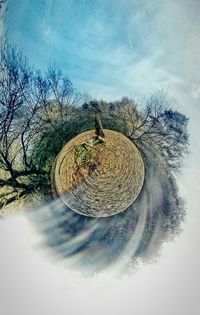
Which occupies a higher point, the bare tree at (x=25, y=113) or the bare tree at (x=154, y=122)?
the bare tree at (x=154, y=122)

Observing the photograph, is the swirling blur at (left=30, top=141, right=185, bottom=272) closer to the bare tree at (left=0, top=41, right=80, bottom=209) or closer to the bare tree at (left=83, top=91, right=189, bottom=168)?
the bare tree at (left=83, top=91, right=189, bottom=168)

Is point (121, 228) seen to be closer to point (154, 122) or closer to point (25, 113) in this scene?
point (154, 122)

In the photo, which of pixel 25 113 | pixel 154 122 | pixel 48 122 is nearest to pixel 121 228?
pixel 154 122

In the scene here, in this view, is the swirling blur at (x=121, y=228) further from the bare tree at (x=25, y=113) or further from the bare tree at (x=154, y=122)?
the bare tree at (x=25, y=113)

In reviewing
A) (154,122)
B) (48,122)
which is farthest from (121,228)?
(48,122)

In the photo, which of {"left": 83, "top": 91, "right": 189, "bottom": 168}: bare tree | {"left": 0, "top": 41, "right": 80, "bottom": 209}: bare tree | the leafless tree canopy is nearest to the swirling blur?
{"left": 83, "top": 91, "right": 189, "bottom": 168}: bare tree

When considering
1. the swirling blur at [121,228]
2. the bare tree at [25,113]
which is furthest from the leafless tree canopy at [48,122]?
the swirling blur at [121,228]

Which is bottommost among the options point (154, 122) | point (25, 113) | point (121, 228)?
point (121, 228)

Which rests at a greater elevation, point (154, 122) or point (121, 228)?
point (154, 122)

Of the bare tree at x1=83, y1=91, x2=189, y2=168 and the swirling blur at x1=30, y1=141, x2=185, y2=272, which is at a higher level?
the bare tree at x1=83, y1=91, x2=189, y2=168

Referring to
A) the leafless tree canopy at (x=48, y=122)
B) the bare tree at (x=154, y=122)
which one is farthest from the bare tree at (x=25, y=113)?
the bare tree at (x=154, y=122)

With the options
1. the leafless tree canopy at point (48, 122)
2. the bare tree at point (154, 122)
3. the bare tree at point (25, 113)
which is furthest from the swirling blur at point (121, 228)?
the bare tree at point (25, 113)

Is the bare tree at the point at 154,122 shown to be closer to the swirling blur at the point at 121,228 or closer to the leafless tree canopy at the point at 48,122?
the leafless tree canopy at the point at 48,122
